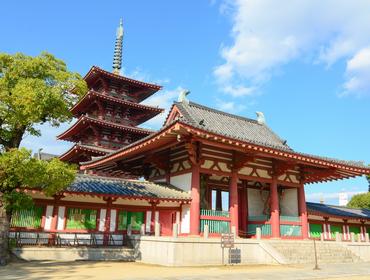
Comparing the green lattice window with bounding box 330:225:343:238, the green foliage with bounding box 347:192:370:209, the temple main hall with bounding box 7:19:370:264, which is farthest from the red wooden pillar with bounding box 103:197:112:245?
the green foliage with bounding box 347:192:370:209

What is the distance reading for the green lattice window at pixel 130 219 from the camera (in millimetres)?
18453

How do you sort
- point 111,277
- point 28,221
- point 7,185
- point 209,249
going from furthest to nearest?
1. point 28,221
2. point 209,249
3. point 7,185
4. point 111,277

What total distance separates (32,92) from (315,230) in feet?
74.0

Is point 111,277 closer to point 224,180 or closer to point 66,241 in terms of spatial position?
point 66,241

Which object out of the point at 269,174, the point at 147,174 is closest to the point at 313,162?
the point at 269,174

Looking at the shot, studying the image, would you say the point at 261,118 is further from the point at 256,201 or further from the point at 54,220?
the point at 54,220

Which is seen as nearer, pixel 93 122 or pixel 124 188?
pixel 124 188

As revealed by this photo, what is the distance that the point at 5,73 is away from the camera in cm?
1328

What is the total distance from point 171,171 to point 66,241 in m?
6.66

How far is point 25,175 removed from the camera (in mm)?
12281

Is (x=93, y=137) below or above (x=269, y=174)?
above

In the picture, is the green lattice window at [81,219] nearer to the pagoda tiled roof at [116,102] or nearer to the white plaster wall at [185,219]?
the white plaster wall at [185,219]

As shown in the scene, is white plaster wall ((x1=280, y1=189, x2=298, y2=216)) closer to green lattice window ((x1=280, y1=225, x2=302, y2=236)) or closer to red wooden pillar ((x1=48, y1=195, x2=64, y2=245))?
green lattice window ((x1=280, y1=225, x2=302, y2=236))

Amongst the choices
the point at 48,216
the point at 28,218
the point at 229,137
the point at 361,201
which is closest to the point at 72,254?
the point at 48,216
